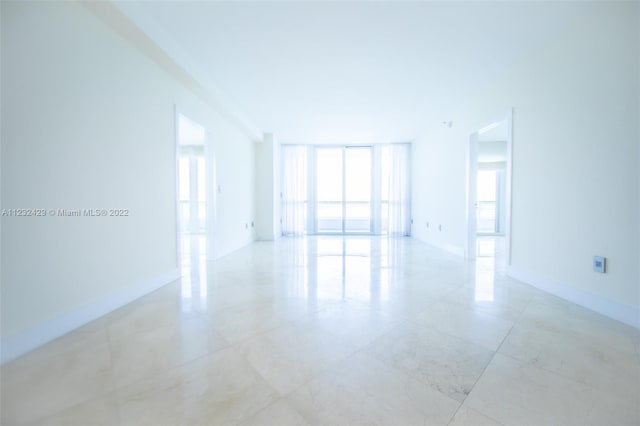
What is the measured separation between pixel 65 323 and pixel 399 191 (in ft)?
21.3

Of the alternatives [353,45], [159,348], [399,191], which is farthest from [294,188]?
[159,348]

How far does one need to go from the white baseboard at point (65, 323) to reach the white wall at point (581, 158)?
398cm

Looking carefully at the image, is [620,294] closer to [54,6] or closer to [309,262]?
[309,262]

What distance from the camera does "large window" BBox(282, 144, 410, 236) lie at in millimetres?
6672

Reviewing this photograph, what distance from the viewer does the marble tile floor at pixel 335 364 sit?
1027mm

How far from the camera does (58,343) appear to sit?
156cm

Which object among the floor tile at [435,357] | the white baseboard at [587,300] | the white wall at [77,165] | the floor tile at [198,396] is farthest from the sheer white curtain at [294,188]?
the floor tile at [198,396]

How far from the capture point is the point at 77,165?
5.91ft

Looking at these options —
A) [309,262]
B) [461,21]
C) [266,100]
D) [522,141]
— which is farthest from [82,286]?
Result: [522,141]

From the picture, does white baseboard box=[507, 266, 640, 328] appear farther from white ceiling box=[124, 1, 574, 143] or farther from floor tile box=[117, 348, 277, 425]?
floor tile box=[117, 348, 277, 425]

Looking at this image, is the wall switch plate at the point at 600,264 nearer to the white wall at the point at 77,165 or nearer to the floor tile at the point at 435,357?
the floor tile at the point at 435,357

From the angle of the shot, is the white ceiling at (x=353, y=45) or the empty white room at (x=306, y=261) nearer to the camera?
the empty white room at (x=306, y=261)

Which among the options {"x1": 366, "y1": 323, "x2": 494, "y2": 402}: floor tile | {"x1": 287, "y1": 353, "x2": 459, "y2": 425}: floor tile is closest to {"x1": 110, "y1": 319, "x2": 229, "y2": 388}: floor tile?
{"x1": 287, "y1": 353, "x2": 459, "y2": 425}: floor tile

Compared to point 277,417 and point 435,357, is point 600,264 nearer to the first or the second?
point 435,357
